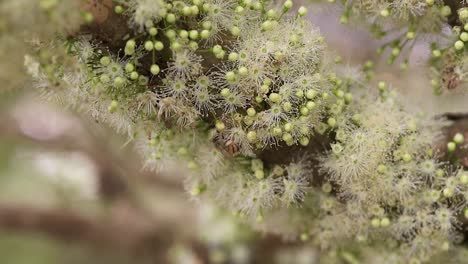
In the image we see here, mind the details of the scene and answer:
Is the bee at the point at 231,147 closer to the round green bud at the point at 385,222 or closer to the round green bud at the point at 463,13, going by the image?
the round green bud at the point at 385,222

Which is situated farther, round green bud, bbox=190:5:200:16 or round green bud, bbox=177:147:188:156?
round green bud, bbox=177:147:188:156

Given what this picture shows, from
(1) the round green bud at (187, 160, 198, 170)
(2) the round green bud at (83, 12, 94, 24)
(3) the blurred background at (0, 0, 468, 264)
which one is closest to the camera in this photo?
(2) the round green bud at (83, 12, 94, 24)

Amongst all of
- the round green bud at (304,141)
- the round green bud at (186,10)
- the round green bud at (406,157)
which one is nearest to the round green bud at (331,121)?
the round green bud at (304,141)

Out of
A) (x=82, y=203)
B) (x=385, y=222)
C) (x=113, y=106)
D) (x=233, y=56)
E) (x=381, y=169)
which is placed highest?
(x=233, y=56)

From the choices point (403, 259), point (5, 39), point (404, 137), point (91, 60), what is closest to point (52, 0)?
point (5, 39)

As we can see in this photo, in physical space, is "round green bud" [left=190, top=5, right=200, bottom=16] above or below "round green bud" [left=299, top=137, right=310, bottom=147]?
above

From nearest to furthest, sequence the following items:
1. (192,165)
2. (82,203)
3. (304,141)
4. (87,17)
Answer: (87,17), (304,141), (192,165), (82,203)

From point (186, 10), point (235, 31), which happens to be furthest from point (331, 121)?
point (186, 10)

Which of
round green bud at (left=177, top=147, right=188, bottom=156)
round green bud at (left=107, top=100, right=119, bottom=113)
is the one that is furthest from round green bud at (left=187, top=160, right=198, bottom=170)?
round green bud at (left=107, top=100, right=119, bottom=113)

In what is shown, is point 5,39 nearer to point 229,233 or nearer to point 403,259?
point 403,259

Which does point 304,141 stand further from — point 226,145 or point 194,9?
point 194,9

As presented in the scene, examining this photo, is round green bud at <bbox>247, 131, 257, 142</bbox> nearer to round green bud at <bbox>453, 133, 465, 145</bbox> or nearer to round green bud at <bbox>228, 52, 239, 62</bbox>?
round green bud at <bbox>228, 52, 239, 62</bbox>
